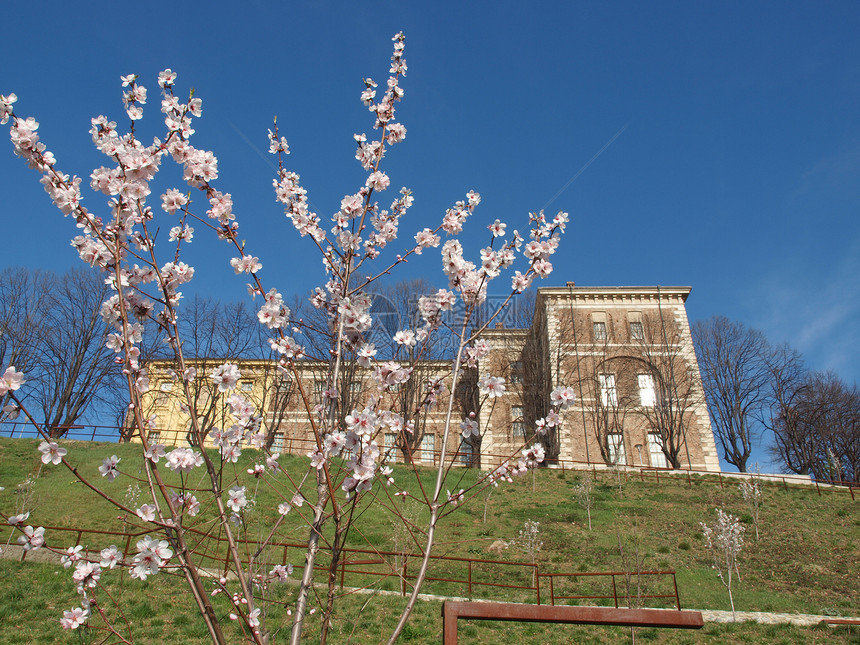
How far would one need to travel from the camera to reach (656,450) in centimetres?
3125

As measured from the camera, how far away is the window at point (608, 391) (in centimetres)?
3262

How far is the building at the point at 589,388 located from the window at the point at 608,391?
62 mm

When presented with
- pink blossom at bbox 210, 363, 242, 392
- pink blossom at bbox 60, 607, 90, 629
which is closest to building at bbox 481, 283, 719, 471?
pink blossom at bbox 210, 363, 242, 392

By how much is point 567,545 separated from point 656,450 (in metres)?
17.3

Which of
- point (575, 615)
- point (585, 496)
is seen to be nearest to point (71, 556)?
point (575, 615)

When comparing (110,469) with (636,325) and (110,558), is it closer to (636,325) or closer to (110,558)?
(110,558)

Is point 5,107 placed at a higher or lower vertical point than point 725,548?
lower

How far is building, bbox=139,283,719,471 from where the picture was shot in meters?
30.9

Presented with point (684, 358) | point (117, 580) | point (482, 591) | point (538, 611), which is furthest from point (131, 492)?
point (684, 358)

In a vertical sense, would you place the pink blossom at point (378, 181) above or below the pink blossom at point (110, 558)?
above

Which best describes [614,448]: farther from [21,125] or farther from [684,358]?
[21,125]

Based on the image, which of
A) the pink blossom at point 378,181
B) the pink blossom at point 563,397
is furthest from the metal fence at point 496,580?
the pink blossom at point 378,181

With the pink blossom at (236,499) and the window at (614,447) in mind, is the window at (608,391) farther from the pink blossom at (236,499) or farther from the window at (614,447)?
the pink blossom at (236,499)

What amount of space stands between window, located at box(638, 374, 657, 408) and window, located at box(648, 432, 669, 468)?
1.85 meters
